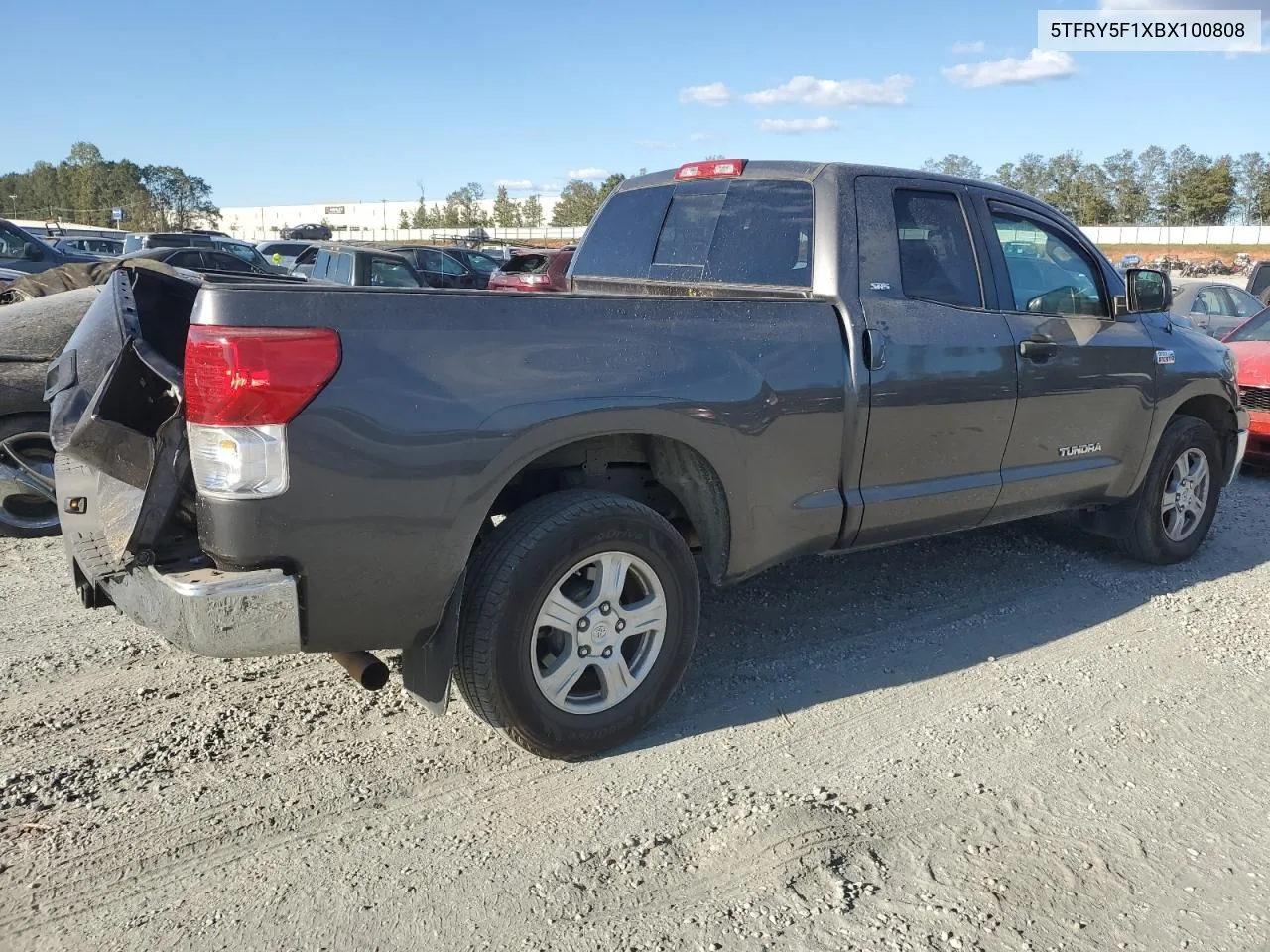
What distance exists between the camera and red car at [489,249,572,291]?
16672 mm

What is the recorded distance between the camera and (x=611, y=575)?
130 inches

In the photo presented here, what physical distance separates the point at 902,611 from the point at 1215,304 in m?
13.0

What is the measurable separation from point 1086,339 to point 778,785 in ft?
9.25

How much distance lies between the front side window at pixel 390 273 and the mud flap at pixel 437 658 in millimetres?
12656

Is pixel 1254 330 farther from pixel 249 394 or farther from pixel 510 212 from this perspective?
pixel 510 212

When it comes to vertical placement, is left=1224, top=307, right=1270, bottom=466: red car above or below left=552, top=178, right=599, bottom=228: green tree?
below

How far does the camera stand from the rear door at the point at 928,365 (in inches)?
157

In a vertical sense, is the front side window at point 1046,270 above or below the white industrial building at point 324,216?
below

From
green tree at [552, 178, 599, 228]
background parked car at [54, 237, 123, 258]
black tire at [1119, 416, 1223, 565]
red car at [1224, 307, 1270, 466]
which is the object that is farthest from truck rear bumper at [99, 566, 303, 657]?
green tree at [552, 178, 599, 228]

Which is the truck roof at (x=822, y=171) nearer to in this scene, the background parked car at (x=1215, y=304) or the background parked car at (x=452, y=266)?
the background parked car at (x=1215, y=304)

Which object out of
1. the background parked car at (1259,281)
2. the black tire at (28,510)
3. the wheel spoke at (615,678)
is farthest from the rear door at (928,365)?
the background parked car at (1259,281)

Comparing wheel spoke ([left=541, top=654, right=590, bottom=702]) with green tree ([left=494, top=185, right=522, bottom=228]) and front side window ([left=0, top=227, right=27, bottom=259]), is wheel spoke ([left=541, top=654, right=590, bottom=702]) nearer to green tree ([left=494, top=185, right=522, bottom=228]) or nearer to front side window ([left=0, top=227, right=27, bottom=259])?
front side window ([left=0, top=227, right=27, bottom=259])

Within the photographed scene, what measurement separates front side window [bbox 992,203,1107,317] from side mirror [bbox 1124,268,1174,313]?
5.2 inches

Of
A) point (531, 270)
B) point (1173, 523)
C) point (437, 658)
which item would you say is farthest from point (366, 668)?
point (531, 270)
